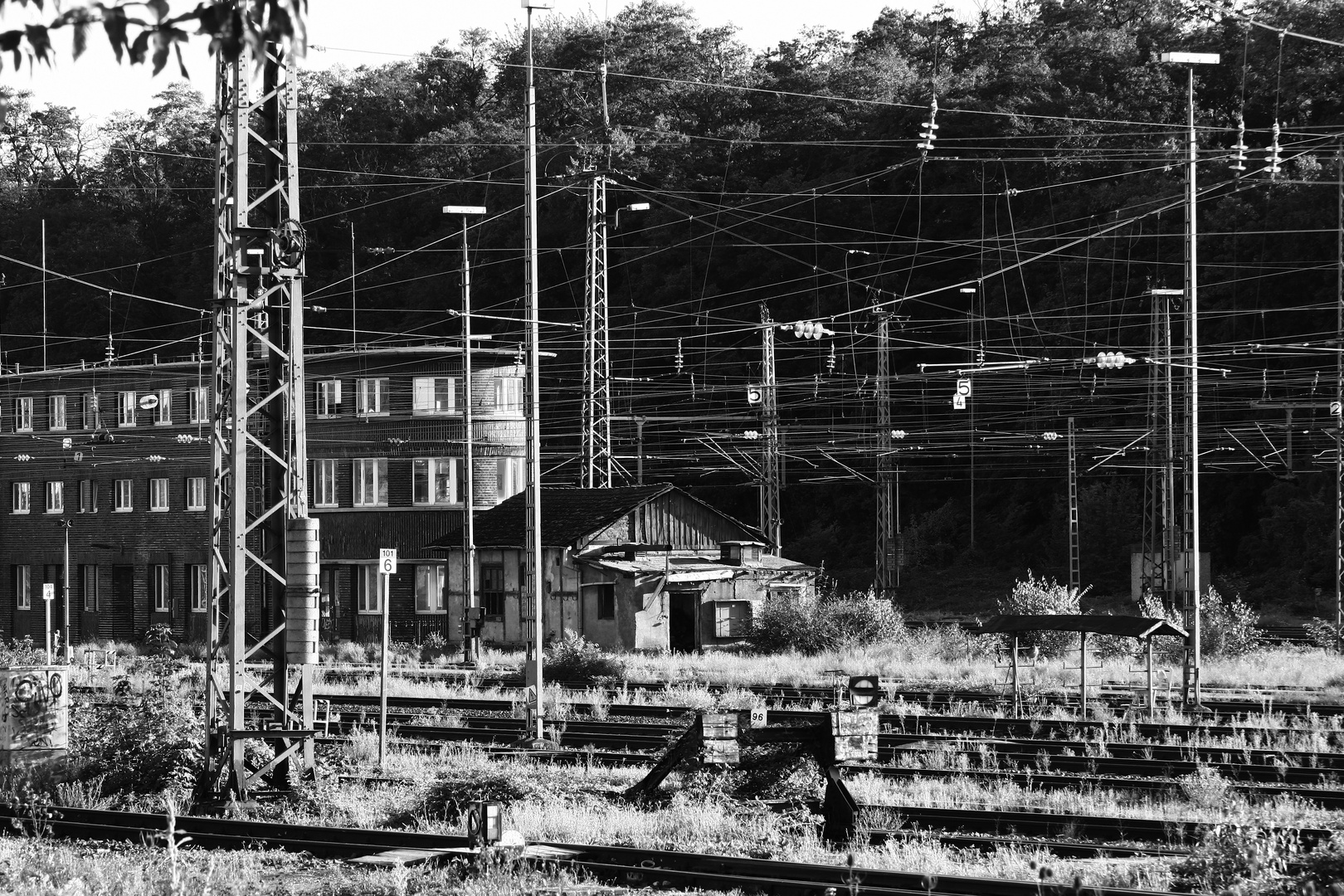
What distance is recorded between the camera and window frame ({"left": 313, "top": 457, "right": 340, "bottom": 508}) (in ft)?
180

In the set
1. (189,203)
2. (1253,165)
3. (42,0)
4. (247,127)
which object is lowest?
(42,0)

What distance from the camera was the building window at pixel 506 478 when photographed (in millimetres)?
53500

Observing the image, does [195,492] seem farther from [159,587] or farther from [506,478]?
[506,478]

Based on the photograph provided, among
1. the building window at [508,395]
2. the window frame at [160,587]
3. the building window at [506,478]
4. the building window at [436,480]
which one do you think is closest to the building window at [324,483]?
the building window at [436,480]

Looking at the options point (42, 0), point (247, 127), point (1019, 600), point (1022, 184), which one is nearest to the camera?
point (42, 0)

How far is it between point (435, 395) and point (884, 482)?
610 inches

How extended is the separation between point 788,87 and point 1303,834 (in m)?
66.2

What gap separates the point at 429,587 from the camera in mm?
52781

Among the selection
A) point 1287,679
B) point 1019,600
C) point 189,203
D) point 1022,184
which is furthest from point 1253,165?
point 189,203

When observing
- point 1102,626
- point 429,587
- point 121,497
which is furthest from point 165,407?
point 1102,626

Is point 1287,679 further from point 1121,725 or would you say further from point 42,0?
point 42,0

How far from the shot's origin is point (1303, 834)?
13203mm

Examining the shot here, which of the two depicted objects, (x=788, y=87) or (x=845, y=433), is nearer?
(x=845, y=433)

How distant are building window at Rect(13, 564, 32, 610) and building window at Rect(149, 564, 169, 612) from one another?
5852mm
